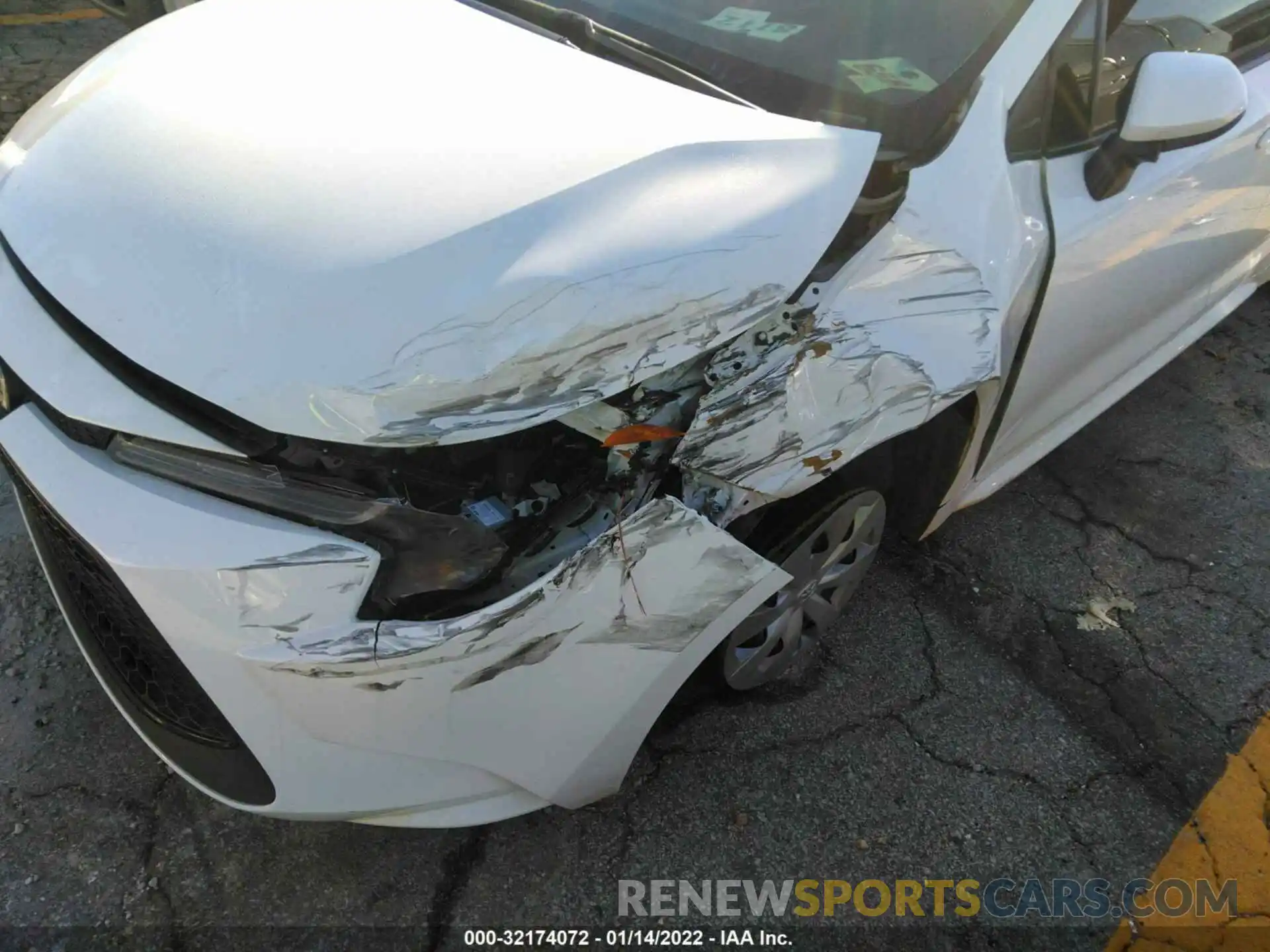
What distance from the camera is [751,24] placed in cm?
200

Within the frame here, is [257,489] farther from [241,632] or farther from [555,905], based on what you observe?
[555,905]

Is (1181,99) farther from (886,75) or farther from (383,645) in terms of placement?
(383,645)

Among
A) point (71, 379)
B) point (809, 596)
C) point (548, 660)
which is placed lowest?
point (809, 596)


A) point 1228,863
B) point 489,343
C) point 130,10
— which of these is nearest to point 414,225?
point 489,343

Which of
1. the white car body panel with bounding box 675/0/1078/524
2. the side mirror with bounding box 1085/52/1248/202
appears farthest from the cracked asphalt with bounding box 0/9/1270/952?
the side mirror with bounding box 1085/52/1248/202

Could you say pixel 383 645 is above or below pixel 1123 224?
below

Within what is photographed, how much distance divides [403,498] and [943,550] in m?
1.72

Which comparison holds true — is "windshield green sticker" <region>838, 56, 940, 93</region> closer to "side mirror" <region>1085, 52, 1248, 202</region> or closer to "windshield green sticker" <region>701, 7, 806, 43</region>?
"windshield green sticker" <region>701, 7, 806, 43</region>

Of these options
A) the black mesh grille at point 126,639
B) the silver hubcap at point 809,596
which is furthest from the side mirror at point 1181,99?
the black mesh grille at point 126,639

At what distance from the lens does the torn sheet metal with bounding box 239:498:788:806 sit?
1292 mm

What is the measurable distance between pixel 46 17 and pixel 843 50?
19.0 feet

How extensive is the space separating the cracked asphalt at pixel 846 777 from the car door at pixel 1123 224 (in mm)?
426

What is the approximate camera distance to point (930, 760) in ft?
6.70

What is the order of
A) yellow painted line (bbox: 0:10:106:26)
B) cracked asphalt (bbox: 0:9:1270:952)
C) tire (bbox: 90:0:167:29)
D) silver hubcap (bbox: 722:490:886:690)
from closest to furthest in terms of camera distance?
cracked asphalt (bbox: 0:9:1270:952) < silver hubcap (bbox: 722:490:886:690) < tire (bbox: 90:0:167:29) < yellow painted line (bbox: 0:10:106:26)
